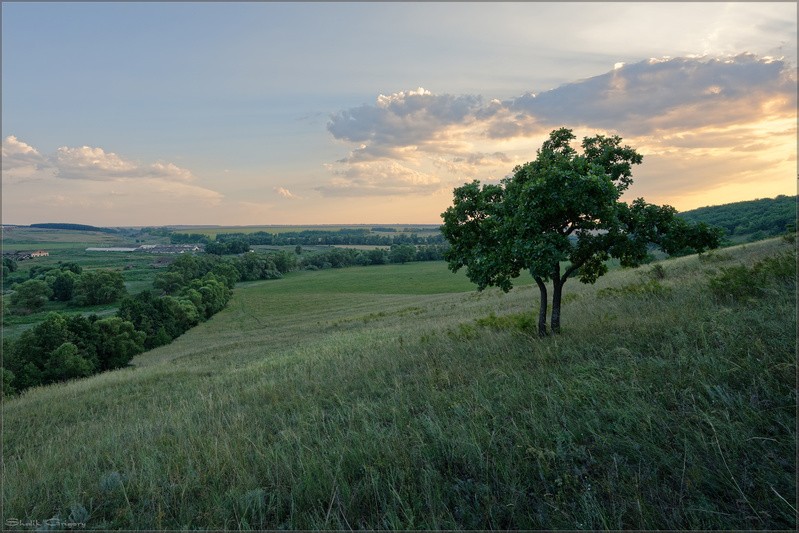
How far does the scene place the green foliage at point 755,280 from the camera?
922 cm

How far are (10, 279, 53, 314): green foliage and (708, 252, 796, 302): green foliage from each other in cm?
11522

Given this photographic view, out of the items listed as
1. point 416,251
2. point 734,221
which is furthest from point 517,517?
point 416,251

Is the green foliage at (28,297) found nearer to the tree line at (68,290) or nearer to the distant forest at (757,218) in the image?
the tree line at (68,290)

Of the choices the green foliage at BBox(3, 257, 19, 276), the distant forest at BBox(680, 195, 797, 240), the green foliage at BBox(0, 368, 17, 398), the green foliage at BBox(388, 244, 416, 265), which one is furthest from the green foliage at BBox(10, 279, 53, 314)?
the distant forest at BBox(680, 195, 797, 240)

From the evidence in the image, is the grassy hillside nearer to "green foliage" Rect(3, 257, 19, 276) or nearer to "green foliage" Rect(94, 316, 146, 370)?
"green foliage" Rect(94, 316, 146, 370)

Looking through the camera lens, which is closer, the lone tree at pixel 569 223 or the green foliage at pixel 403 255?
the lone tree at pixel 569 223

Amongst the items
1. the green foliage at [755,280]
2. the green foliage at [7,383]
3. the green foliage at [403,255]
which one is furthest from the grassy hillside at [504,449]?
the green foliage at [403,255]

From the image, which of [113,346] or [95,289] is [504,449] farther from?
[95,289]

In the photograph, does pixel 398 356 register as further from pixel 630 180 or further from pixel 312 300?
pixel 312 300

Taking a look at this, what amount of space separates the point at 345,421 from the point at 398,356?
5056 mm

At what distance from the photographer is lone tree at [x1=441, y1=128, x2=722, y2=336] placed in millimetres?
9703

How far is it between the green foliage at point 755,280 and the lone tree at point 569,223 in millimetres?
1077

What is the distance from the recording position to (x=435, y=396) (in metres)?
6.74

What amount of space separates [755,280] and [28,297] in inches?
4576
